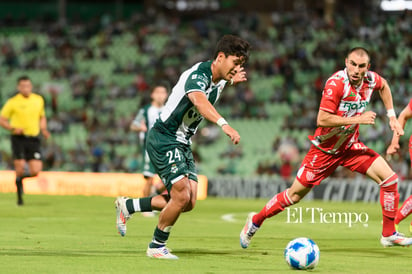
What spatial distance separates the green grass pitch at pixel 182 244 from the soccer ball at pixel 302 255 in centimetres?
14

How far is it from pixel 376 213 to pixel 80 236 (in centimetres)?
812

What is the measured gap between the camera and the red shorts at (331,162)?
10.5 metres

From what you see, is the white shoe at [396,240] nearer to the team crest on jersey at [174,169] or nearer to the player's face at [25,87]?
the team crest on jersey at [174,169]

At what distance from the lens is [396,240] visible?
10516 millimetres

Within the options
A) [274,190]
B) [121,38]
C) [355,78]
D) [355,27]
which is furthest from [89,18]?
[355,78]

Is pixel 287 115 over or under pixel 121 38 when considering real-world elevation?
under

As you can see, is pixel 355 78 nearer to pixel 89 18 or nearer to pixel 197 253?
pixel 197 253

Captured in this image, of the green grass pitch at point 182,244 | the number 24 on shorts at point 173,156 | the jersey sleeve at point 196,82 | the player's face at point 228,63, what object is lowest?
the green grass pitch at point 182,244

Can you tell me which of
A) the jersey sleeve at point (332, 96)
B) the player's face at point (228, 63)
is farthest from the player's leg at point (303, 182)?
the player's face at point (228, 63)

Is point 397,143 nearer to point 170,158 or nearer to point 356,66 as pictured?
point 356,66

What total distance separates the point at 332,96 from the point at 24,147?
966cm

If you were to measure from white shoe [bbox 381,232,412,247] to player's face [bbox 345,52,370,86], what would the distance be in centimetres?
204

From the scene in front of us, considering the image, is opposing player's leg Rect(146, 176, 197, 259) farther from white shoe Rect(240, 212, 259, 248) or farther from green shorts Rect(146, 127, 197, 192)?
white shoe Rect(240, 212, 259, 248)

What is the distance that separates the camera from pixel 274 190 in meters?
24.1
